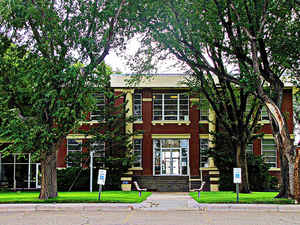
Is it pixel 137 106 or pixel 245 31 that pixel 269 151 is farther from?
pixel 245 31

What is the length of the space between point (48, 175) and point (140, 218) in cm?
768

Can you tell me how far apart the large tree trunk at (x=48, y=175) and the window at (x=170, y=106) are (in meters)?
16.3

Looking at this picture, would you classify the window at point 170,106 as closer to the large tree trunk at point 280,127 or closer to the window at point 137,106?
the window at point 137,106

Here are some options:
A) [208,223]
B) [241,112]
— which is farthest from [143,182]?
[208,223]

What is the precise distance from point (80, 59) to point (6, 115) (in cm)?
405

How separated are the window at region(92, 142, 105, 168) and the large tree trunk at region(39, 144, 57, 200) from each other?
1145cm

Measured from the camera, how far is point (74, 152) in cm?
3272

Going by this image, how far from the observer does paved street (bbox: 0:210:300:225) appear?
12828 millimetres

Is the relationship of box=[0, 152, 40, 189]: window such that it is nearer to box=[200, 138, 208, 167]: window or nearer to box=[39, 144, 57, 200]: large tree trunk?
box=[200, 138, 208, 167]: window

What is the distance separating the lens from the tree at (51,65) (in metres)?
18.9

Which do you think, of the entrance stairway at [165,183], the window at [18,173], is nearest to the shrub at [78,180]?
the entrance stairway at [165,183]

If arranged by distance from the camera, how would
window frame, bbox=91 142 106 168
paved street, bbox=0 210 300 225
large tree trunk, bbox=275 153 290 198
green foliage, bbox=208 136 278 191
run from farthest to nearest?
window frame, bbox=91 142 106 168 < green foliage, bbox=208 136 278 191 < large tree trunk, bbox=275 153 290 198 < paved street, bbox=0 210 300 225

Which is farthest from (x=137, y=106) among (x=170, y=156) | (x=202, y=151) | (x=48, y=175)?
(x=48, y=175)

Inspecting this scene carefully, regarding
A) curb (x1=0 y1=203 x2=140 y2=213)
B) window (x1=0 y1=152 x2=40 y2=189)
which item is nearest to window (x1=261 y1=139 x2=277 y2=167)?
window (x1=0 y1=152 x2=40 y2=189)
